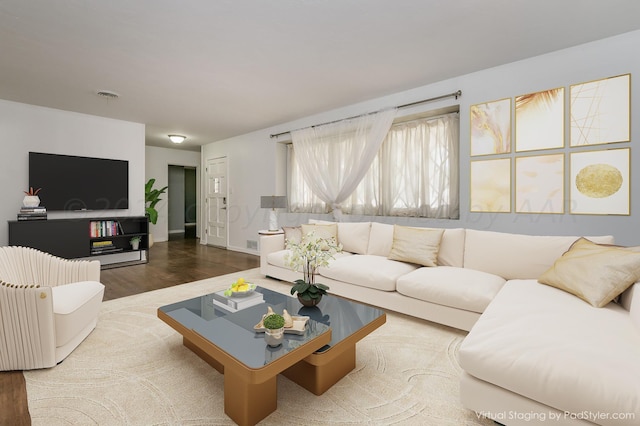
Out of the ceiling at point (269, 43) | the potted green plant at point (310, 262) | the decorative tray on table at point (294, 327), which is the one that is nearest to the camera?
the decorative tray on table at point (294, 327)

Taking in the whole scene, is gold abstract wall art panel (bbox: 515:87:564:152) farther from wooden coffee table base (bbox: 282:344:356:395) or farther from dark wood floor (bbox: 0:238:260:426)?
dark wood floor (bbox: 0:238:260:426)

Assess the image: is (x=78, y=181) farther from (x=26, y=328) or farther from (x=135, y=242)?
(x=26, y=328)

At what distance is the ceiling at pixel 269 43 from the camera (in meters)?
2.27

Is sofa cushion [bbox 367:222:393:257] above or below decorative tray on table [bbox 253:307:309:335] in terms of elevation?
above

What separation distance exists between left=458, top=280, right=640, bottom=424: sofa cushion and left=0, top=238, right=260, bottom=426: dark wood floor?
7.43 ft

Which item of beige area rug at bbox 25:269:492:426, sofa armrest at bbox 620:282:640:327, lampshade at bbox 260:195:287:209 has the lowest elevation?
beige area rug at bbox 25:269:492:426

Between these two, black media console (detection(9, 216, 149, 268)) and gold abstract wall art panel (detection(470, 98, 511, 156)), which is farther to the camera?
black media console (detection(9, 216, 149, 268))

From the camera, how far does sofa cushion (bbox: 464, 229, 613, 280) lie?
99.4 inches

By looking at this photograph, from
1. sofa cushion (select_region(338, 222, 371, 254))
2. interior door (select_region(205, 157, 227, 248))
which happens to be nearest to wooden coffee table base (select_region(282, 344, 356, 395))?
sofa cushion (select_region(338, 222, 371, 254))

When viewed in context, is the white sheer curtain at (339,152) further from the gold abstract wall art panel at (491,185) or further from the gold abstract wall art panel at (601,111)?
the gold abstract wall art panel at (601,111)

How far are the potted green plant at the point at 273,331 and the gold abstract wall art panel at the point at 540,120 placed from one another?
307 cm

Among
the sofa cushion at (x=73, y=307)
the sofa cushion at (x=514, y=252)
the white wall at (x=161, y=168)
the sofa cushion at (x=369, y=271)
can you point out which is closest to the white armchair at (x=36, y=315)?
the sofa cushion at (x=73, y=307)

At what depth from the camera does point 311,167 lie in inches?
191

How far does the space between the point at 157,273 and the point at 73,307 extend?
102 inches
